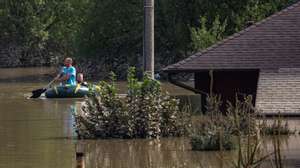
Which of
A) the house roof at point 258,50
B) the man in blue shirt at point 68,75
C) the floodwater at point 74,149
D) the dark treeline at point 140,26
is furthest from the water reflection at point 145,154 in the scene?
the dark treeline at point 140,26

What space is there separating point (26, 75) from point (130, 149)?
44.3 m

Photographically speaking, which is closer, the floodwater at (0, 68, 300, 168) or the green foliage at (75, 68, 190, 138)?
the floodwater at (0, 68, 300, 168)

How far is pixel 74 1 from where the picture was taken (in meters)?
76.9

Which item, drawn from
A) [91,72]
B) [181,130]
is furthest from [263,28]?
[91,72]

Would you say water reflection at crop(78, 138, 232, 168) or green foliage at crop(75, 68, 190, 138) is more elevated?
green foliage at crop(75, 68, 190, 138)

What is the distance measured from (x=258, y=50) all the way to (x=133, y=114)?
7.02 m

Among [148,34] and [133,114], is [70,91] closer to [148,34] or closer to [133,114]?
[148,34]

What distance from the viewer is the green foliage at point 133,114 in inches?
868

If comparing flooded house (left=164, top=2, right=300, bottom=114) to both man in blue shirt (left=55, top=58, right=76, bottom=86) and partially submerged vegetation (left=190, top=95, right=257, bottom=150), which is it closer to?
partially submerged vegetation (left=190, top=95, right=257, bottom=150)

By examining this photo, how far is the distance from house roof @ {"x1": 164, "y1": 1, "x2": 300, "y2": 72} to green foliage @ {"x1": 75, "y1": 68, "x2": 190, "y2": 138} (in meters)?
5.02

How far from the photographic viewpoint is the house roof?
27469 millimetres

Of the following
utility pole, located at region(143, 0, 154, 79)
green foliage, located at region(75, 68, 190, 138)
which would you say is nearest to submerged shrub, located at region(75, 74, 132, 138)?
green foliage, located at region(75, 68, 190, 138)

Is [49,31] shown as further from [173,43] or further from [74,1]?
[173,43]

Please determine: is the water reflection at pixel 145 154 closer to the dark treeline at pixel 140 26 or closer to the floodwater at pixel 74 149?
the floodwater at pixel 74 149
